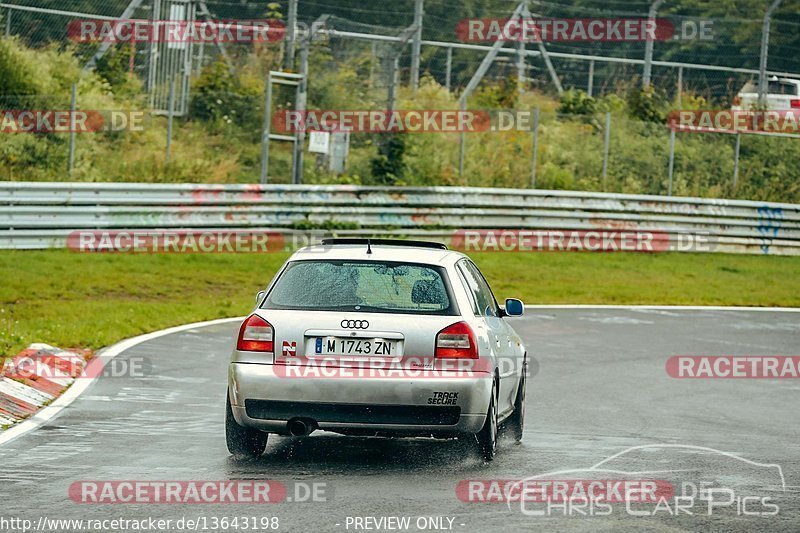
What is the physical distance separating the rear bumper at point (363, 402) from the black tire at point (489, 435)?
181mm

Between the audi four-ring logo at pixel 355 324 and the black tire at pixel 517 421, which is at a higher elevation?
the audi four-ring logo at pixel 355 324

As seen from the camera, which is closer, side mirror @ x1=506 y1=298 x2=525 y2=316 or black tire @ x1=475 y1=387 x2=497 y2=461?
black tire @ x1=475 y1=387 x2=497 y2=461

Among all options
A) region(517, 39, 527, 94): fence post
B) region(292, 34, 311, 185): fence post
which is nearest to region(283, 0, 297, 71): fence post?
region(292, 34, 311, 185): fence post

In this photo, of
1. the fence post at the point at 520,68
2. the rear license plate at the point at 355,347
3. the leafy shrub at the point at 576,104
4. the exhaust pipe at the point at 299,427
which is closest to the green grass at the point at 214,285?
the exhaust pipe at the point at 299,427

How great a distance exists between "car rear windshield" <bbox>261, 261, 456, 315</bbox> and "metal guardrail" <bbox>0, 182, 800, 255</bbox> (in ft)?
45.2

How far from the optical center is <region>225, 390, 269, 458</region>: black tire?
9.07 m

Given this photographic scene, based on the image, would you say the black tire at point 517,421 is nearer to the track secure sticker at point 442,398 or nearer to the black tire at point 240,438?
the track secure sticker at point 442,398

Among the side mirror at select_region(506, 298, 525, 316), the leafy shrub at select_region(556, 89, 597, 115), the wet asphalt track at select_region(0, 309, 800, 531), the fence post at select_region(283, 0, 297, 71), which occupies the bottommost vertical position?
the wet asphalt track at select_region(0, 309, 800, 531)

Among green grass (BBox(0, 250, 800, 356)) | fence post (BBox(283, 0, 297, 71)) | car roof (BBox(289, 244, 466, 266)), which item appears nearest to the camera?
car roof (BBox(289, 244, 466, 266))

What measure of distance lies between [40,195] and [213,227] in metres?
3.22

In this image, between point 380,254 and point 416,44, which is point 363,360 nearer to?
point 380,254

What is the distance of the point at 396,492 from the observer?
26.1 ft

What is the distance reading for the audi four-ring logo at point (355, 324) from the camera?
8828mm

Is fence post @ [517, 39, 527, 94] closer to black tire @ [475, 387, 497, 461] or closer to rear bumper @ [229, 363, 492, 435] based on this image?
black tire @ [475, 387, 497, 461]
